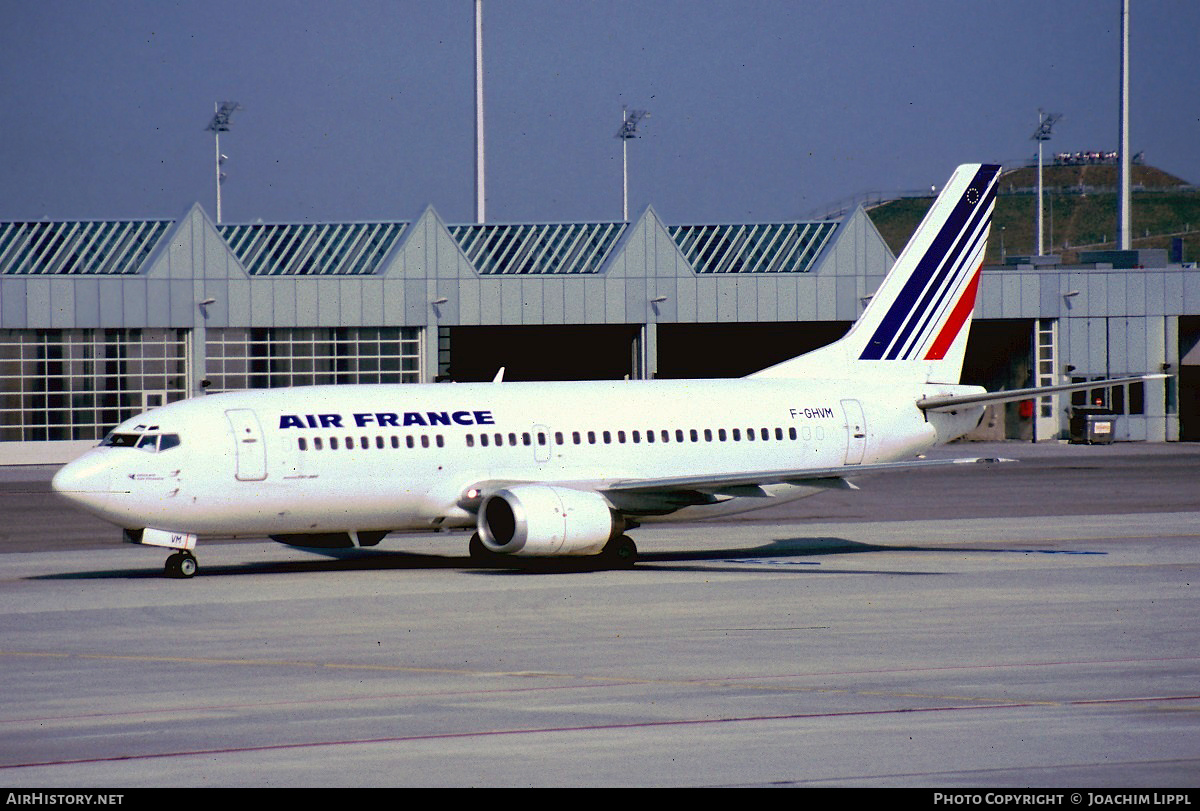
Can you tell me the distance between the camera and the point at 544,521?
110ft

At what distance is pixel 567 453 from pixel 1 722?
19.2 m

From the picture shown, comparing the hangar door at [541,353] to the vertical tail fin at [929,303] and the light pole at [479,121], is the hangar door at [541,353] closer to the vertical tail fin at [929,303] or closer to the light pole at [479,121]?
the light pole at [479,121]

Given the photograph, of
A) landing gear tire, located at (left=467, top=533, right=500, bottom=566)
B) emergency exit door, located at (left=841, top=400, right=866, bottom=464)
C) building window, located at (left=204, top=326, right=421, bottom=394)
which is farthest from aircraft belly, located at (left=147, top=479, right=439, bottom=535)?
building window, located at (left=204, top=326, right=421, bottom=394)

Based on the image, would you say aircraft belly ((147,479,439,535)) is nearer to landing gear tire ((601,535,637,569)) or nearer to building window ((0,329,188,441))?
landing gear tire ((601,535,637,569))

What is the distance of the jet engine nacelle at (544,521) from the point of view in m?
33.4

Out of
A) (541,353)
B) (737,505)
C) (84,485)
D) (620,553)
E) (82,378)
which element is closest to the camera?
(84,485)

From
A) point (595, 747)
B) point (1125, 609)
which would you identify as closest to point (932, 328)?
point (1125, 609)

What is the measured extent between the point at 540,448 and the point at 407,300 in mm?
48103

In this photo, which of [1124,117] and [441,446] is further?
[1124,117]

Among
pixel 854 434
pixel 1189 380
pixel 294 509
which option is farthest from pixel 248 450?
pixel 1189 380

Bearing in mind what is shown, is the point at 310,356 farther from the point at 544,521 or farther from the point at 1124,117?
the point at 544,521

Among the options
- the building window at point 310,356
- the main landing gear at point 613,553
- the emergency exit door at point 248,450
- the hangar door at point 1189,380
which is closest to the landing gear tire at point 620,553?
the main landing gear at point 613,553

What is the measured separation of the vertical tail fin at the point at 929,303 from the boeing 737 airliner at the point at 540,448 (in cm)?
5
